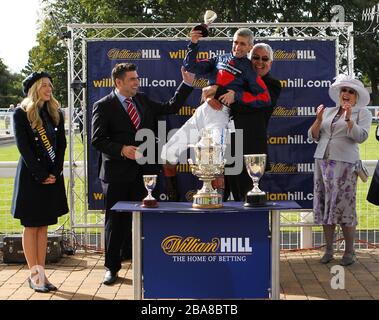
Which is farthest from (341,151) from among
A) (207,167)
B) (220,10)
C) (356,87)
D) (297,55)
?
(220,10)

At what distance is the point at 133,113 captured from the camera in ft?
19.6

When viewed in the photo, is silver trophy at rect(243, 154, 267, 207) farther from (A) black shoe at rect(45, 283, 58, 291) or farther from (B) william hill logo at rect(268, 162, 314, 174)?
(B) william hill logo at rect(268, 162, 314, 174)

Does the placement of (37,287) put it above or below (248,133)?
below

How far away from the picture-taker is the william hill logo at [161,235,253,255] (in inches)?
189

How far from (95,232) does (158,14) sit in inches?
895

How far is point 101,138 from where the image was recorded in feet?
19.0

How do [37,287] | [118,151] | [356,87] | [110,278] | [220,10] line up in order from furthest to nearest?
[220,10] < [356,87] < [110,278] < [118,151] < [37,287]

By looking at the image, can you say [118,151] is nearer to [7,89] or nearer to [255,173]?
[255,173]

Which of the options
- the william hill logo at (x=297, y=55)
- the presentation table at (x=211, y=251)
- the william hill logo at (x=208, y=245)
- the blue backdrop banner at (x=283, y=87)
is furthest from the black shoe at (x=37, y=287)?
the william hill logo at (x=297, y=55)

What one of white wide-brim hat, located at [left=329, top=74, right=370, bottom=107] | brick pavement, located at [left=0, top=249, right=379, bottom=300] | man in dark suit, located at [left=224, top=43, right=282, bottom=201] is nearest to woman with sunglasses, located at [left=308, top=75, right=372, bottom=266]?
white wide-brim hat, located at [left=329, top=74, right=370, bottom=107]

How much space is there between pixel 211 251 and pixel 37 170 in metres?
1.63

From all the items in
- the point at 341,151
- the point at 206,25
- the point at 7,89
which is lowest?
the point at 341,151

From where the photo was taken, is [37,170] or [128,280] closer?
[37,170]
